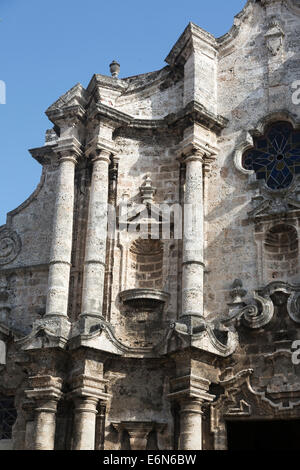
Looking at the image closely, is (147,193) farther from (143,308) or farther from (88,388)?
(88,388)

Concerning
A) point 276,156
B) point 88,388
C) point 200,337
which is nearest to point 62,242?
point 88,388

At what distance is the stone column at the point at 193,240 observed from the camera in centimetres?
1334

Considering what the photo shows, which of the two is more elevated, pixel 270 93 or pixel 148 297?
pixel 270 93

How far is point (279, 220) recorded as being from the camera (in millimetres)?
13930

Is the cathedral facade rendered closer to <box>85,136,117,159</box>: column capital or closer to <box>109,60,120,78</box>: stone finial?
<box>85,136,117,159</box>: column capital

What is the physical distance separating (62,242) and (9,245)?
208 cm

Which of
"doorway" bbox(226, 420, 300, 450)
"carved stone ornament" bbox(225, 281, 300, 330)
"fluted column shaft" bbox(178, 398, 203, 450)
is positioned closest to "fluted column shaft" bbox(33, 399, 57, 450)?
"fluted column shaft" bbox(178, 398, 203, 450)

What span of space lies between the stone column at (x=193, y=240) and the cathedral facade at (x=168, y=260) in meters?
0.03

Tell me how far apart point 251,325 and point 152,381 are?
6.31ft

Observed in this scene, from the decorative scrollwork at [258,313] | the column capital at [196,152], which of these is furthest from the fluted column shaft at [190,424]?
the column capital at [196,152]

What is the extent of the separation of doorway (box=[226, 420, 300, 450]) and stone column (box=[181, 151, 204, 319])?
6.91 feet
